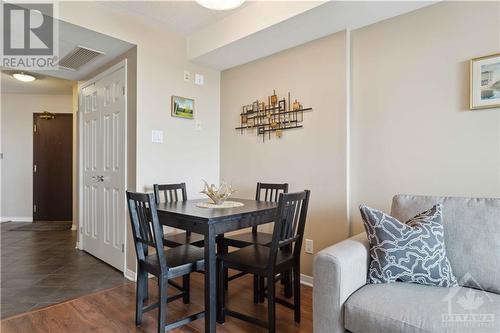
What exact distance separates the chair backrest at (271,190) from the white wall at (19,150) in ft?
16.3

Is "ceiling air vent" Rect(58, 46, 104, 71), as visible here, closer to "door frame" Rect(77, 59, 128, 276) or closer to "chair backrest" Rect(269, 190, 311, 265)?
"door frame" Rect(77, 59, 128, 276)

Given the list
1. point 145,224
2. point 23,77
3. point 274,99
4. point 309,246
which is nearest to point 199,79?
point 274,99

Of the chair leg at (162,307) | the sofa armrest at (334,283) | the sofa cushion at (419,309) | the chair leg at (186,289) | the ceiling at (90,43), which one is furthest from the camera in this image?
the ceiling at (90,43)

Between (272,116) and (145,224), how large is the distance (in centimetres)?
176

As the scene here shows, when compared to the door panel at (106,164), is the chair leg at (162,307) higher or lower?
lower

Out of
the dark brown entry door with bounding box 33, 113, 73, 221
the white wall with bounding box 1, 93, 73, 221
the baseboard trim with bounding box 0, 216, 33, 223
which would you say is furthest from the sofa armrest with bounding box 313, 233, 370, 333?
the baseboard trim with bounding box 0, 216, 33, 223

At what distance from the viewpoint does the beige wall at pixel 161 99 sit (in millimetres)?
2734

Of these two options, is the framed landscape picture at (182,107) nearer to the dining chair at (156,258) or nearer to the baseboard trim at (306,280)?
the dining chair at (156,258)

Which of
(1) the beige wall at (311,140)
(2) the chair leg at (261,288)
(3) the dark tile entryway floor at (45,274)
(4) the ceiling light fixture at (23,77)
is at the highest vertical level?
(4) the ceiling light fixture at (23,77)

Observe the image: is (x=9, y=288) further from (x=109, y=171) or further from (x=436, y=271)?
(x=436, y=271)

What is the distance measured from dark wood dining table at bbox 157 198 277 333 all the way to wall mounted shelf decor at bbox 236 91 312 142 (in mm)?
1032

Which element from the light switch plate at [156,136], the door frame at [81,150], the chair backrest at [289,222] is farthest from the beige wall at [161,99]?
the chair backrest at [289,222]

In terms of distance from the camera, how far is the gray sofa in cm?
128

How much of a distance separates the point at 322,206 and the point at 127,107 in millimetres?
2122
